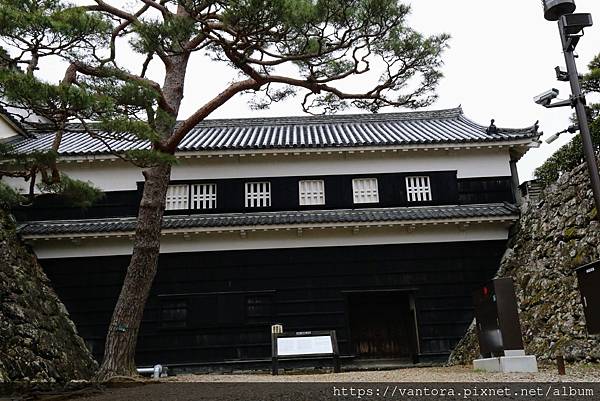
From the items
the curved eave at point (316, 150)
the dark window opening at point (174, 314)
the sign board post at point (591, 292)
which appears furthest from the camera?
the curved eave at point (316, 150)

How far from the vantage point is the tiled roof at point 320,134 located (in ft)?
47.9

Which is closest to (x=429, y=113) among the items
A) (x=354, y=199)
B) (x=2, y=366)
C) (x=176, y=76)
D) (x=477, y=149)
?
(x=477, y=149)

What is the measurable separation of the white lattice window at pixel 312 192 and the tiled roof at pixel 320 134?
116 centimetres

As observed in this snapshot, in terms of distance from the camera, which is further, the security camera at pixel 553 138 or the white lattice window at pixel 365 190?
the white lattice window at pixel 365 190

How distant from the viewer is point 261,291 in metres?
13.5

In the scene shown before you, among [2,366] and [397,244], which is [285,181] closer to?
[397,244]

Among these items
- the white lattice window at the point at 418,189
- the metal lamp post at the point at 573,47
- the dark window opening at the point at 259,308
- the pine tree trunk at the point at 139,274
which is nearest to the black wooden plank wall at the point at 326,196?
the white lattice window at the point at 418,189

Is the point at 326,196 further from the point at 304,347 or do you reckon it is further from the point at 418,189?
the point at 304,347

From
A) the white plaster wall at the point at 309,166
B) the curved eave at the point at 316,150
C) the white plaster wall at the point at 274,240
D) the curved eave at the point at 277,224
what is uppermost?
the curved eave at the point at 316,150

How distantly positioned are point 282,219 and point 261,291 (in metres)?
2.10

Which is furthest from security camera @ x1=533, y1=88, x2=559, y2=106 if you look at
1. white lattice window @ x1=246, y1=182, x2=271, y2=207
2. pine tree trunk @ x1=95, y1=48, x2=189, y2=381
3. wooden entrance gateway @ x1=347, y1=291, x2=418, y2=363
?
wooden entrance gateway @ x1=347, y1=291, x2=418, y2=363

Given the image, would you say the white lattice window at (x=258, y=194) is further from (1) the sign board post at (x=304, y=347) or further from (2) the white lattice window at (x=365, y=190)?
(1) the sign board post at (x=304, y=347)

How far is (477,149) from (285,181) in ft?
19.6

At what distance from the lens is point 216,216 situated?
14297 millimetres
